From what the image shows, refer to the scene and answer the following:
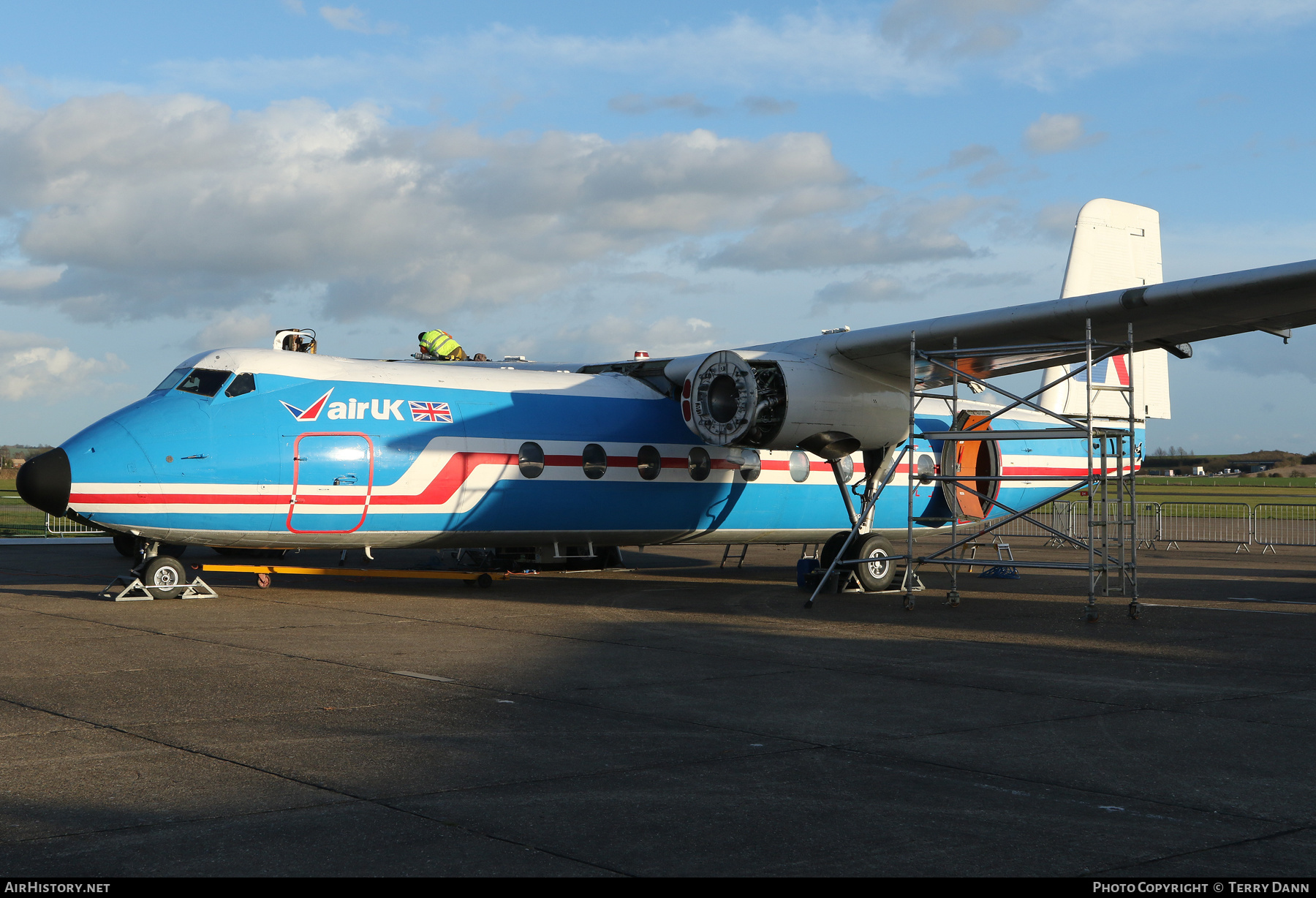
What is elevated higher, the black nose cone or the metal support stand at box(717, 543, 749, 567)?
the black nose cone

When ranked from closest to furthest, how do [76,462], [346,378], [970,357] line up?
[76,462]
[346,378]
[970,357]

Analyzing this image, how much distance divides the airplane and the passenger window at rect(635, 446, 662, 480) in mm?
29

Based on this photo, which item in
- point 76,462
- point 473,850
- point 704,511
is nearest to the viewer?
point 473,850

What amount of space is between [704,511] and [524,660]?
25.0 feet

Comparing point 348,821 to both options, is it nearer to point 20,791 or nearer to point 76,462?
point 20,791

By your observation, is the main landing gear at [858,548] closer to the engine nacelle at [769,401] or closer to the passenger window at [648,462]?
the engine nacelle at [769,401]

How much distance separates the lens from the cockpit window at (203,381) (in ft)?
45.0

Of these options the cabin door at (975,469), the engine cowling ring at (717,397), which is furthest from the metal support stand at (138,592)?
the cabin door at (975,469)

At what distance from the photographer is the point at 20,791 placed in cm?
554

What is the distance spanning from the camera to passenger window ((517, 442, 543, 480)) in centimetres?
1540

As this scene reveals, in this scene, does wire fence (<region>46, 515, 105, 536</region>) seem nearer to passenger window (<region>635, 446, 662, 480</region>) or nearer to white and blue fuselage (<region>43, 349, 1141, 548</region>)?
white and blue fuselage (<region>43, 349, 1141, 548</region>)

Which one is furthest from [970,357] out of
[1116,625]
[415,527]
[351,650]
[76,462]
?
[76,462]

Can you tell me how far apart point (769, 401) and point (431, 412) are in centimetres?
466

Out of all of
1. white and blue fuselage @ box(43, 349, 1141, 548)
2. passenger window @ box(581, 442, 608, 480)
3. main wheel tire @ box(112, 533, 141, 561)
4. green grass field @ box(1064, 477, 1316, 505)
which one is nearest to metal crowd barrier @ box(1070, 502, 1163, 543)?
green grass field @ box(1064, 477, 1316, 505)
